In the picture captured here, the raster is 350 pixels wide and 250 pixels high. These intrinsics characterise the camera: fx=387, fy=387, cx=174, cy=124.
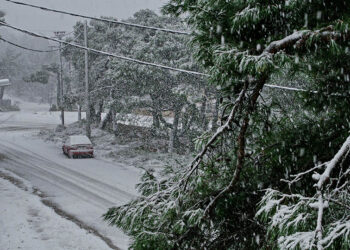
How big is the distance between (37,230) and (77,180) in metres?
6.71

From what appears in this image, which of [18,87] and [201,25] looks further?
[18,87]

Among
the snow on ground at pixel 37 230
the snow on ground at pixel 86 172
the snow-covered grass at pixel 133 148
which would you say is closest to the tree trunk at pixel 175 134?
the snow-covered grass at pixel 133 148

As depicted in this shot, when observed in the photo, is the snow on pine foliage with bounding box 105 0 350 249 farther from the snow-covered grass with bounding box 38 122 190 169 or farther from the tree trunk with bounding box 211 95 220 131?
the snow-covered grass with bounding box 38 122 190 169

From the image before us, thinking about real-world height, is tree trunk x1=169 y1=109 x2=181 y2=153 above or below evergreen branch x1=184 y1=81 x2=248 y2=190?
below

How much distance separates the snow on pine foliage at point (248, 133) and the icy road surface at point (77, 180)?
267 inches

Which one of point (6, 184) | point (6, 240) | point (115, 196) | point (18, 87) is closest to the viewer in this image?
point (6, 240)

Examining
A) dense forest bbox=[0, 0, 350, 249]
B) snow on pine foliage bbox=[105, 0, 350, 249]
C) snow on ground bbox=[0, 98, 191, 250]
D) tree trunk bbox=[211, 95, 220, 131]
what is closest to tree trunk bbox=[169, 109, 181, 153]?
snow on ground bbox=[0, 98, 191, 250]

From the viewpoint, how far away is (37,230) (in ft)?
39.0

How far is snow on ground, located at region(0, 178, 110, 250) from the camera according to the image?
35.0 feet

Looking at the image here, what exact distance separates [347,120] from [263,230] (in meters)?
1.51

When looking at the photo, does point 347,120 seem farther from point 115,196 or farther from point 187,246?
point 115,196

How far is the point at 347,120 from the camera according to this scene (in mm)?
4223

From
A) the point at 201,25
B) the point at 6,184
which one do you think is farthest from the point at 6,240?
the point at 201,25

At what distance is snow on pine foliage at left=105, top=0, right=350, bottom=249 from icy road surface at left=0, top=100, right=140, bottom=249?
6791mm
